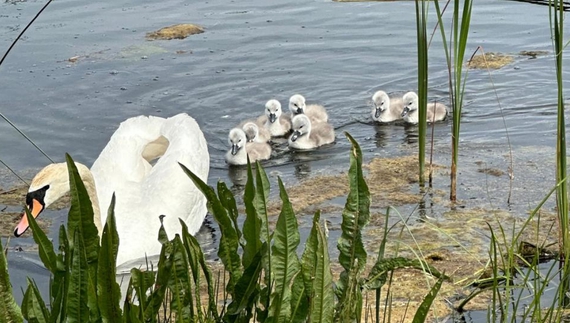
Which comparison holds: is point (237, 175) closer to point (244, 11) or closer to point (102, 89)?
point (102, 89)

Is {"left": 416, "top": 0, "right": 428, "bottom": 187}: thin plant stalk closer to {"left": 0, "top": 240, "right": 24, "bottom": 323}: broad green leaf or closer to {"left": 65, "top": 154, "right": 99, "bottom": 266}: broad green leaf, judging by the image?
{"left": 65, "top": 154, "right": 99, "bottom": 266}: broad green leaf

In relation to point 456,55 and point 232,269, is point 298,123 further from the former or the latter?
point 232,269

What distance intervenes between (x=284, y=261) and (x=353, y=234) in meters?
0.21

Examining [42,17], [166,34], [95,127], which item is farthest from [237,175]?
[42,17]

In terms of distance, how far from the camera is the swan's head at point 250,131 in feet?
27.0

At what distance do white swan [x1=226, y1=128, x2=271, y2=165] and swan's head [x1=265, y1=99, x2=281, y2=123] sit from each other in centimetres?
56

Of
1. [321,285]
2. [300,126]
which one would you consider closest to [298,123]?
[300,126]

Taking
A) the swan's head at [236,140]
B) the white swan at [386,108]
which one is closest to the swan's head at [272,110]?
the swan's head at [236,140]

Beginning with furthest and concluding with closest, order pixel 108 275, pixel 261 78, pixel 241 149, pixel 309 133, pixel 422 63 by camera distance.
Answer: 1. pixel 261 78
2. pixel 309 133
3. pixel 241 149
4. pixel 422 63
5. pixel 108 275

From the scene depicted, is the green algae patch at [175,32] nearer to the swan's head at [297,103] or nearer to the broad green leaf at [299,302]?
the swan's head at [297,103]

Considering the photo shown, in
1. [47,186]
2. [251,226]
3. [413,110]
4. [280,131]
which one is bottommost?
[280,131]

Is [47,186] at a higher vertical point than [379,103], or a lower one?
higher

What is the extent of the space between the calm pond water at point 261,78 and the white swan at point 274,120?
316mm

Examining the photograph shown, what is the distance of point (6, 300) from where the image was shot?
2.33 metres
